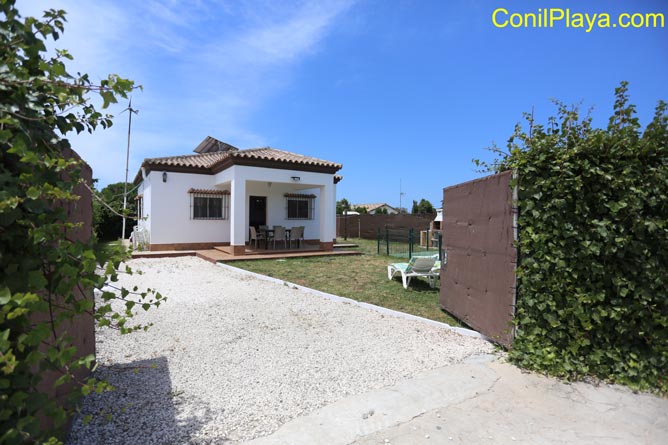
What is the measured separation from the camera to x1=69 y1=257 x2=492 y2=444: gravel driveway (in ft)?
9.29

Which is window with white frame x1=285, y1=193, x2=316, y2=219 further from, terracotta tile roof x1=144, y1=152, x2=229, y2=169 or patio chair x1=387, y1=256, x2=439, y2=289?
patio chair x1=387, y1=256, x2=439, y2=289

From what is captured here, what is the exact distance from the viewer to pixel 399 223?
24.8 m

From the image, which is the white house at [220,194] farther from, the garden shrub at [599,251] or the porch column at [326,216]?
the garden shrub at [599,251]

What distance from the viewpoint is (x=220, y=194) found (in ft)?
49.1

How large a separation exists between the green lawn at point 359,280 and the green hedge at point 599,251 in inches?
75.1

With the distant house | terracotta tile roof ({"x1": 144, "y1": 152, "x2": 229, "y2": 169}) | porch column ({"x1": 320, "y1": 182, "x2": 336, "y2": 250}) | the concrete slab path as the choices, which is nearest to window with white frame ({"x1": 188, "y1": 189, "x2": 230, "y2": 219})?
terracotta tile roof ({"x1": 144, "y1": 152, "x2": 229, "y2": 169})

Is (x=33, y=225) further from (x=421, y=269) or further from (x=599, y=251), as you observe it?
(x=421, y=269)

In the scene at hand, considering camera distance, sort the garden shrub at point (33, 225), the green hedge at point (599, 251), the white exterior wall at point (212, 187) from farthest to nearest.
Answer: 1. the white exterior wall at point (212, 187)
2. the green hedge at point (599, 251)
3. the garden shrub at point (33, 225)

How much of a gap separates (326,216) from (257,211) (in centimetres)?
376

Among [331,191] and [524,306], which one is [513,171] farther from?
[331,191]

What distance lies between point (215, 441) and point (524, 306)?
3.30m

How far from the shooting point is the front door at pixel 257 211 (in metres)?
16.3

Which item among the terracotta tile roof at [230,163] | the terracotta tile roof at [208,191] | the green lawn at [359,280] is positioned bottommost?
the green lawn at [359,280]

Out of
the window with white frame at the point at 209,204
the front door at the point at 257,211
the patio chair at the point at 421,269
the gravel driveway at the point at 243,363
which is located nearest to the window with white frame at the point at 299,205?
the front door at the point at 257,211
